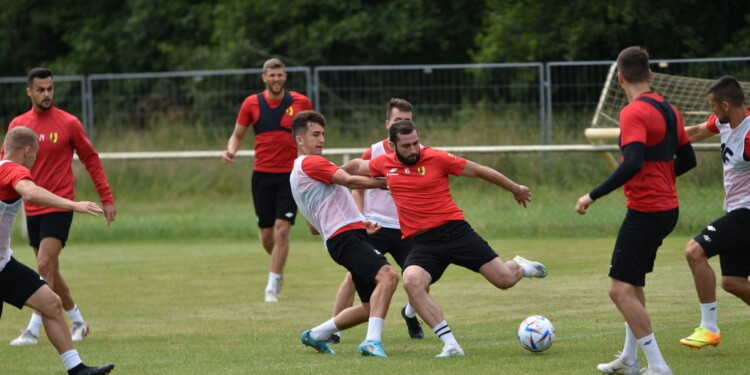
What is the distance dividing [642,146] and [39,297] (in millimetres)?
4164

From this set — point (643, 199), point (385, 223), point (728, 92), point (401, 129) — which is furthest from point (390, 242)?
point (728, 92)

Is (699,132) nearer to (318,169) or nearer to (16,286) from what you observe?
(318,169)

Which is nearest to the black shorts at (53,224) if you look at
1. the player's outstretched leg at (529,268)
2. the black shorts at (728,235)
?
the player's outstretched leg at (529,268)

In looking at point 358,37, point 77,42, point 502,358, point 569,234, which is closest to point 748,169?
point 502,358

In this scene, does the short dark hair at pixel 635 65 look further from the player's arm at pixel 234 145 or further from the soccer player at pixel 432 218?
the player's arm at pixel 234 145

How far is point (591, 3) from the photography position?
2497 cm

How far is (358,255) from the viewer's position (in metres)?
8.75

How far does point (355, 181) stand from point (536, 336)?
1.73 meters

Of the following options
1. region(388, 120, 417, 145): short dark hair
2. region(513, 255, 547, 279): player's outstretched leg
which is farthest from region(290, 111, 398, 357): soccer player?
region(513, 255, 547, 279): player's outstretched leg

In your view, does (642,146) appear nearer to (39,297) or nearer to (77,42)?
(39,297)

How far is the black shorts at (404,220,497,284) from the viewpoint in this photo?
860cm

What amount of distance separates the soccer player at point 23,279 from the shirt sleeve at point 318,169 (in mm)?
1985

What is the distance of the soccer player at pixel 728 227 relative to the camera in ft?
27.1

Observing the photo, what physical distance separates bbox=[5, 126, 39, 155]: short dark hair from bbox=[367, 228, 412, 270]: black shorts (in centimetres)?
285
